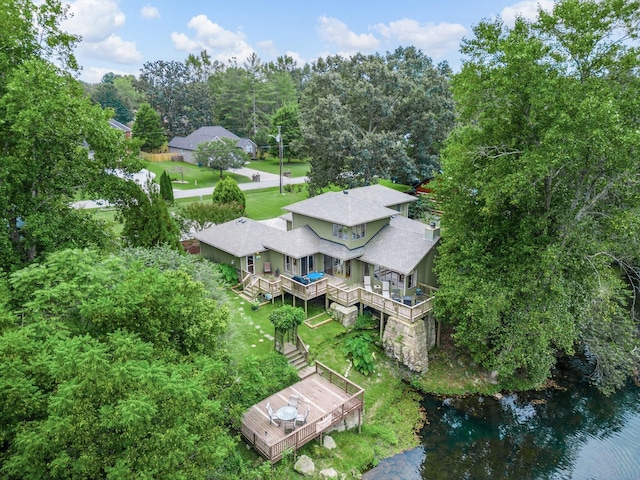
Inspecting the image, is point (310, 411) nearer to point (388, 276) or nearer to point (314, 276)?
point (314, 276)

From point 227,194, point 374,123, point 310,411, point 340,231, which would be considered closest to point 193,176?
point 227,194

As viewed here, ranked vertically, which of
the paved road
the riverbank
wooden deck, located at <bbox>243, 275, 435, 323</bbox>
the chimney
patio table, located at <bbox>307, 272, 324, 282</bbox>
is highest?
the chimney

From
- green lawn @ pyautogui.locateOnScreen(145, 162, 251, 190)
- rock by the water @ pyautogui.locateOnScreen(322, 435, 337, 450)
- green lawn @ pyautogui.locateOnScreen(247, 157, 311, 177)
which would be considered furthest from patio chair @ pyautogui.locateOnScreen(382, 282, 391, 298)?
green lawn @ pyautogui.locateOnScreen(247, 157, 311, 177)

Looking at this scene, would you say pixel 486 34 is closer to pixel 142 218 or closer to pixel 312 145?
pixel 142 218

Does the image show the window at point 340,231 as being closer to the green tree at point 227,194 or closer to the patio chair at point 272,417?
the patio chair at point 272,417

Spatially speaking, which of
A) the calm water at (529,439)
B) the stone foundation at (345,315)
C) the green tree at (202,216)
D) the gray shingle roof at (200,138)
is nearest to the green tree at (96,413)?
the calm water at (529,439)

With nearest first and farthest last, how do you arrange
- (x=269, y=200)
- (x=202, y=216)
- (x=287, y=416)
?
(x=287, y=416) → (x=202, y=216) → (x=269, y=200)

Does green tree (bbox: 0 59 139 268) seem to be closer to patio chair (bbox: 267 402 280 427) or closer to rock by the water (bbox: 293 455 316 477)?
patio chair (bbox: 267 402 280 427)

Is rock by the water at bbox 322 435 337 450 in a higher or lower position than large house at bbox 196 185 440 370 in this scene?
lower
